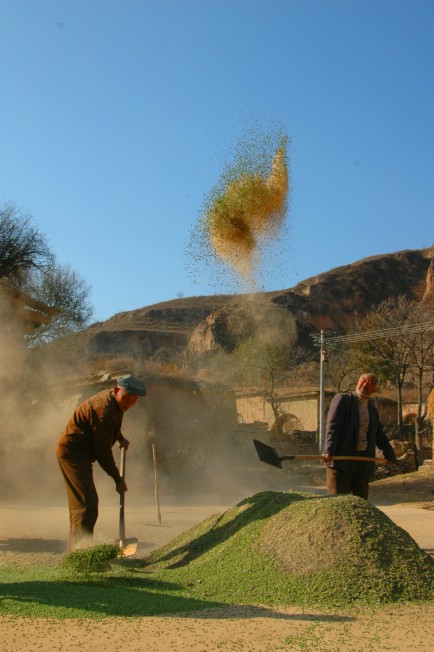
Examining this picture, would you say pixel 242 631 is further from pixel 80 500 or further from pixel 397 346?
pixel 397 346

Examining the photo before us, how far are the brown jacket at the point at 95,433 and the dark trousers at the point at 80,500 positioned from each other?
0.19 ft

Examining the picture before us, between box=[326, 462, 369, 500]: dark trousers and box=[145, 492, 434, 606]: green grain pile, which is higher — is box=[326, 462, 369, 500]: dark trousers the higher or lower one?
the higher one

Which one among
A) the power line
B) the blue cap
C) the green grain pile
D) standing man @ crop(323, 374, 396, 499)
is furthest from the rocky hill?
the green grain pile

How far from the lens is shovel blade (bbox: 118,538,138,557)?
6095 millimetres

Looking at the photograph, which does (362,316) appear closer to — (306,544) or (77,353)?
(77,353)

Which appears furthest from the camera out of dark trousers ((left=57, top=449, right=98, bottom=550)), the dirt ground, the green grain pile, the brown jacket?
the brown jacket

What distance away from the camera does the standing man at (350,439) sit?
6.46 metres

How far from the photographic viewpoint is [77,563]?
5453 mm

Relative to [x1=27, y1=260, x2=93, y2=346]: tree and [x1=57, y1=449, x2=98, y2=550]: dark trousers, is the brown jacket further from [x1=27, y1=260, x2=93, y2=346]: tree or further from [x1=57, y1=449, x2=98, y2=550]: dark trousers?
[x1=27, y1=260, x2=93, y2=346]: tree

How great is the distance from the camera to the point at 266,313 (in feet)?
146

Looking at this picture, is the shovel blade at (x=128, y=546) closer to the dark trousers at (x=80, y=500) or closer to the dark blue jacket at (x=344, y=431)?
the dark trousers at (x=80, y=500)

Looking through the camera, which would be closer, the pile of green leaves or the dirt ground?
the dirt ground

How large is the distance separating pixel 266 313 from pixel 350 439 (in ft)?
125

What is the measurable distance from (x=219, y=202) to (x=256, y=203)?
0.53 m
